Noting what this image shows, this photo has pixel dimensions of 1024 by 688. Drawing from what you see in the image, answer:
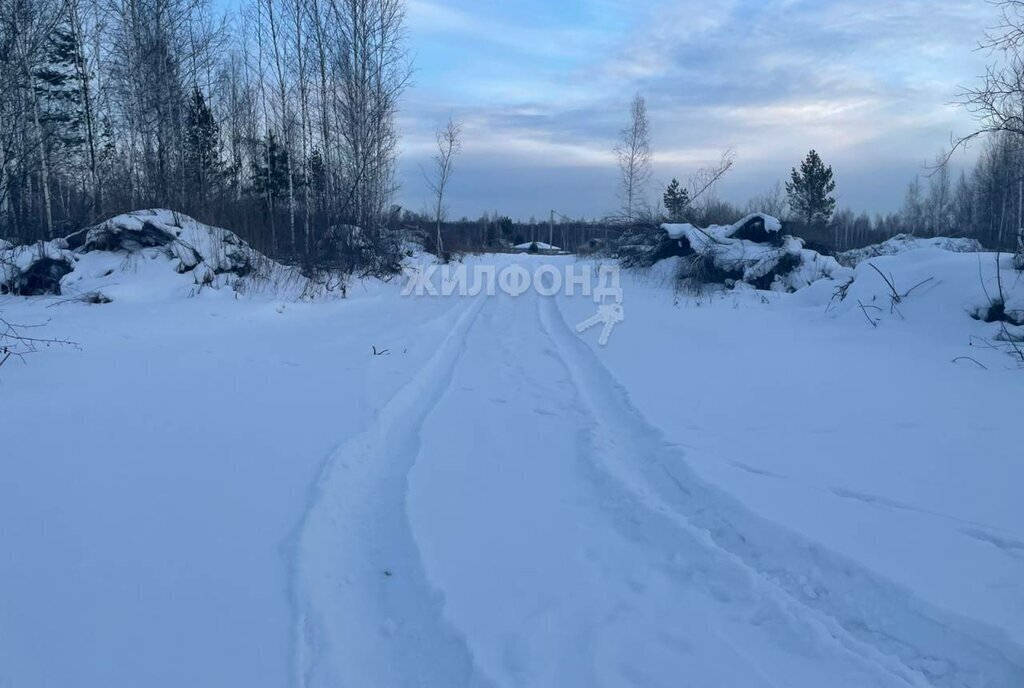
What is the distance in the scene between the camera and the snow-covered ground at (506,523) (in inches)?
107

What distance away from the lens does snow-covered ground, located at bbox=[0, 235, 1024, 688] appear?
8.91 feet

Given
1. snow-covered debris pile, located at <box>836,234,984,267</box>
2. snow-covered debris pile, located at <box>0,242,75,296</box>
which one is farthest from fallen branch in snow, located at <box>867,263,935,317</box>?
snow-covered debris pile, located at <box>0,242,75,296</box>

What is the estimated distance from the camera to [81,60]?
61.5 ft

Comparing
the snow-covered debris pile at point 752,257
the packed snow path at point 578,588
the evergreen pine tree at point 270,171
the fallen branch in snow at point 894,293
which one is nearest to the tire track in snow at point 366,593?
the packed snow path at point 578,588

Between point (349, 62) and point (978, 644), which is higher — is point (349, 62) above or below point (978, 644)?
above

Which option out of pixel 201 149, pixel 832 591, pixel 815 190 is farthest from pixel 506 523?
pixel 815 190

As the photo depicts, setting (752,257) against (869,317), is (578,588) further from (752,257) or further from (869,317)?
(752,257)

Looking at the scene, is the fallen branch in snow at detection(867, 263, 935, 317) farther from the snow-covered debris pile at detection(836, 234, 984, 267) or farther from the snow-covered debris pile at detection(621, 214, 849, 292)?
the snow-covered debris pile at detection(836, 234, 984, 267)

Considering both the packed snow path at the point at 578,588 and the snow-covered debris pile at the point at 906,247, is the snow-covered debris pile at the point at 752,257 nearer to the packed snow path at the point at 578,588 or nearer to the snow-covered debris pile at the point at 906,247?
the snow-covered debris pile at the point at 906,247

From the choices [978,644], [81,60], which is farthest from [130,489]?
[81,60]

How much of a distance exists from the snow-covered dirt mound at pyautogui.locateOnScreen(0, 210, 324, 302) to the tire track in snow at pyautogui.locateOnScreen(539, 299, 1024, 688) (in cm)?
1029

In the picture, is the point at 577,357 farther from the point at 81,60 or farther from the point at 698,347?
the point at 81,60

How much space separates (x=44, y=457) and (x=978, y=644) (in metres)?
5.25

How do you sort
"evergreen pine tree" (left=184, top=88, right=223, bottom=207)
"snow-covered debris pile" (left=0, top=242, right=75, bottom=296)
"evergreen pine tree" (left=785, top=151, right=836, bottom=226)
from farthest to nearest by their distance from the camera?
"evergreen pine tree" (left=785, top=151, right=836, bottom=226) < "evergreen pine tree" (left=184, top=88, right=223, bottom=207) < "snow-covered debris pile" (left=0, top=242, right=75, bottom=296)
